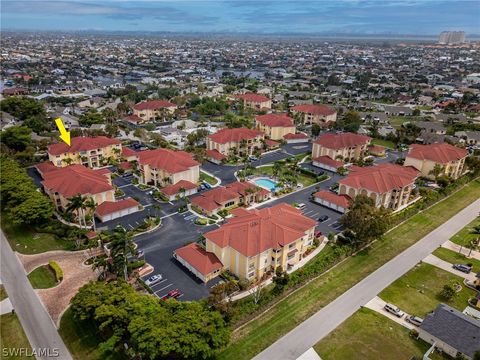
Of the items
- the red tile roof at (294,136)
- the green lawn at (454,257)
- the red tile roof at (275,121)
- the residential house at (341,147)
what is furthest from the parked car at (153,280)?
the red tile roof at (275,121)

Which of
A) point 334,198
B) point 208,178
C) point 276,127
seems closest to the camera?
point 334,198

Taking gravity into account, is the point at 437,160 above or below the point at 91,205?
above

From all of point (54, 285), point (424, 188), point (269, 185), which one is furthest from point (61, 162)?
point (424, 188)

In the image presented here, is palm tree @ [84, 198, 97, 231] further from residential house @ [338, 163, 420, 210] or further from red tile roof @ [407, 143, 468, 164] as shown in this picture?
red tile roof @ [407, 143, 468, 164]

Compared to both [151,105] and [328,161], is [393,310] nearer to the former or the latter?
[328,161]

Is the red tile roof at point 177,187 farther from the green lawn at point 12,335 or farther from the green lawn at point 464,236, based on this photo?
the green lawn at point 464,236

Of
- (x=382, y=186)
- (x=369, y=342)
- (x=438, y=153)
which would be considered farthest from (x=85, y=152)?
(x=438, y=153)

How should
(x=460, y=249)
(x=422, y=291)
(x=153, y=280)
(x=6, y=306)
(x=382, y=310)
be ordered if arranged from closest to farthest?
(x=6, y=306) → (x=382, y=310) → (x=422, y=291) → (x=153, y=280) → (x=460, y=249)

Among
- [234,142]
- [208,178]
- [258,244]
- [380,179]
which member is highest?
[380,179]
